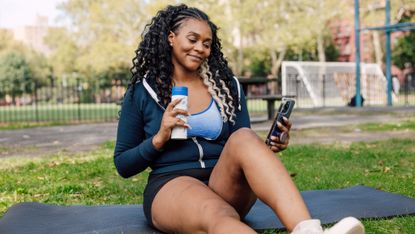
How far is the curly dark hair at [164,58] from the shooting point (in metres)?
3.11

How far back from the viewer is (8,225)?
3.62 meters

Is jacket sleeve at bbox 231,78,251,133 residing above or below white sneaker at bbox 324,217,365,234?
above

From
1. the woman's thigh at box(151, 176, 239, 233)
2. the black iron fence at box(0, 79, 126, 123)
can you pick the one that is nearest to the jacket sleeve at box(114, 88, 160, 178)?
the woman's thigh at box(151, 176, 239, 233)

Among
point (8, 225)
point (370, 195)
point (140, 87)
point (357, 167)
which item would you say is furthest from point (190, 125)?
point (357, 167)

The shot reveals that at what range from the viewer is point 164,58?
315cm

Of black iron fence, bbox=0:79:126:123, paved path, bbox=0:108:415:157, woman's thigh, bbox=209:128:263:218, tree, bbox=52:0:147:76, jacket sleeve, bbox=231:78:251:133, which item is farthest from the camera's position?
tree, bbox=52:0:147:76

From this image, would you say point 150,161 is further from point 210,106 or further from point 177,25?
point 177,25

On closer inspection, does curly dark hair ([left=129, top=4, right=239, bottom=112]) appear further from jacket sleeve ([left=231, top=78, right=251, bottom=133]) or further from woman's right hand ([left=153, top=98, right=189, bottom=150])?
woman's right hand ([left=153, top=98, right=189, bottom=150])

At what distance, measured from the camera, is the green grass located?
4.86 metres

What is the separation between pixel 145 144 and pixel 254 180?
0.69 metres

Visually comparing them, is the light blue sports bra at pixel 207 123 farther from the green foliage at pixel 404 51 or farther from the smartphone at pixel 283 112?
the green foliage at pixel 404 51

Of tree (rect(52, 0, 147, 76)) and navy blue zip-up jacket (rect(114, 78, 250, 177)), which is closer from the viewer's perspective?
navy blue zip-up jacket (rect(114, 78, 250, 177))

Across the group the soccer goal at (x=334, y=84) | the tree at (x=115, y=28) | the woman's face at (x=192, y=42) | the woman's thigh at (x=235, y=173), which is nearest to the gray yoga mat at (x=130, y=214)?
the woman's thigh at (x=235, y=173)

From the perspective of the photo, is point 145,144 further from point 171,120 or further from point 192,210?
point 192,210
